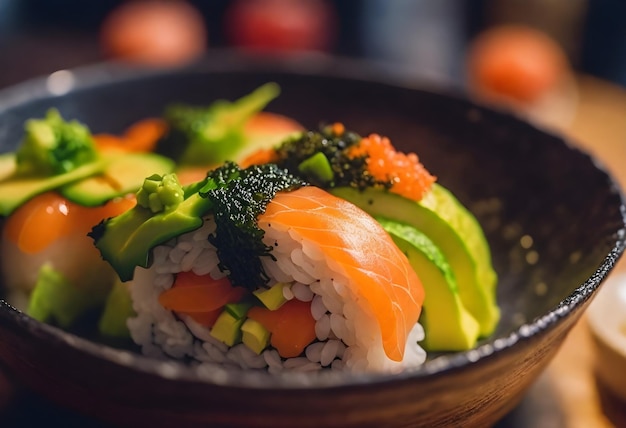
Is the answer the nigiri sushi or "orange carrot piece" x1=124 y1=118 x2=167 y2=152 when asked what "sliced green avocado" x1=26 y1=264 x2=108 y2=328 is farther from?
"orange carrot piece" x1=124 y1=118 x2=167 y2=152

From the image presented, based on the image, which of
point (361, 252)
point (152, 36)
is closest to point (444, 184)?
point (361, 252)

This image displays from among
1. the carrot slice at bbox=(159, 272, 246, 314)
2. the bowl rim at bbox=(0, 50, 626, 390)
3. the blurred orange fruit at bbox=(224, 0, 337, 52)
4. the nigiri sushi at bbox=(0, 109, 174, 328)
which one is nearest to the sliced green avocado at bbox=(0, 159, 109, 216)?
the nigiri sushi at bbox=(0, 109, 174, 328)

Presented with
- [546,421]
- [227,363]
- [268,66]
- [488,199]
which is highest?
[268,66]

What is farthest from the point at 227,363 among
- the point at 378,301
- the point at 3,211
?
the point at 3,211

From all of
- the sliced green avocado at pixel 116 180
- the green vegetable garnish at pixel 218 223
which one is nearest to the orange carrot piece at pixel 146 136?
the sliced green avocado at pixel 116 180

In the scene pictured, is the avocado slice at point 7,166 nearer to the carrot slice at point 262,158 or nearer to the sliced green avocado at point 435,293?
the carrot slice at point 262,158

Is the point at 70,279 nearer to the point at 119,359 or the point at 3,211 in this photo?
the point at 3,211

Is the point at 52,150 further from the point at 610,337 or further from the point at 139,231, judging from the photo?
the point at 610,337
